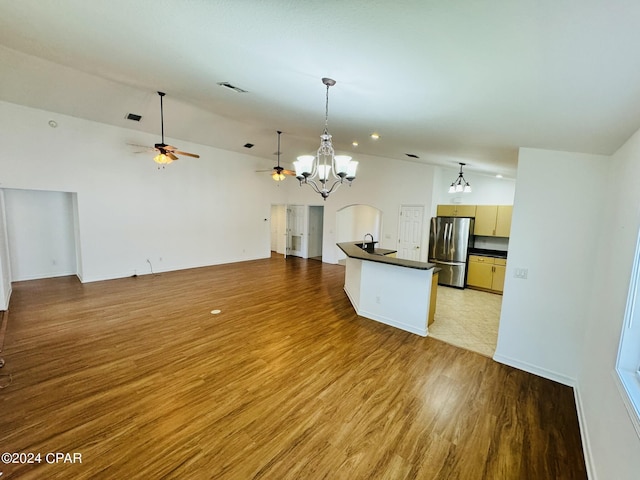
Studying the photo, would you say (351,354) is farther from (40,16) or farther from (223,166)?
(223,166)

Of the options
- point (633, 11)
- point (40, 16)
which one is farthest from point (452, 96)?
point (40, 16)

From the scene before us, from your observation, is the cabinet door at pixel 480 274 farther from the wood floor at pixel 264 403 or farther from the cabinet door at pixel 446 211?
the wood floor at pixel 264 403

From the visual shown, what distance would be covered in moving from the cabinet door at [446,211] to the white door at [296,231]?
4627 mm

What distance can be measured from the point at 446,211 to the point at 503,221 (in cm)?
125

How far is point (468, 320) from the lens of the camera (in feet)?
15.1

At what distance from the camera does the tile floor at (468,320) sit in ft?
12.6

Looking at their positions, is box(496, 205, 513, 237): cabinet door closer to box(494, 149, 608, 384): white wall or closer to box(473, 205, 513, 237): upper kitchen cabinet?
box(473, 205, 513, 237): upper kitchen cabinet

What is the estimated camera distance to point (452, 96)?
6.94 feet

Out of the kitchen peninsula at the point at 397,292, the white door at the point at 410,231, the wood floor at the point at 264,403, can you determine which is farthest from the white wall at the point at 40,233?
the white door at the point at 410,231

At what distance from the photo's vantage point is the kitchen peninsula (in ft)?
13.1

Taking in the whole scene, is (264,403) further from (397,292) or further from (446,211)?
(446,211)

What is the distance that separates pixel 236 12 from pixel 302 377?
10.4 ft

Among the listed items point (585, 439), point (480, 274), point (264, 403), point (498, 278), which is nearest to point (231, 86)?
point (264, 403)


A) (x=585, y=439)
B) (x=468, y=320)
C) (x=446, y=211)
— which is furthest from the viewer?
(x=446, y=211)
